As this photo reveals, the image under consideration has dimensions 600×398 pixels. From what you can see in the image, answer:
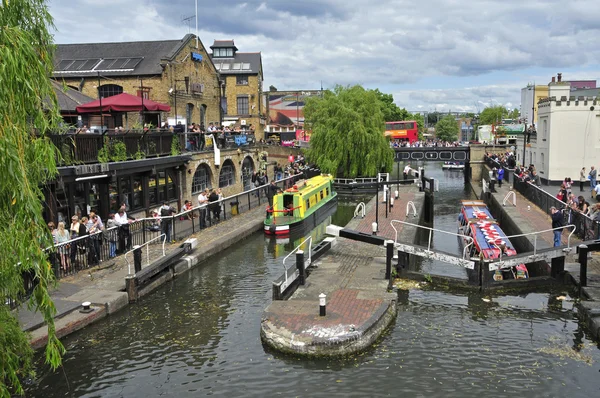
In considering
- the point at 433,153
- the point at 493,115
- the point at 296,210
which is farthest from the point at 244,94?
the point at 493,115

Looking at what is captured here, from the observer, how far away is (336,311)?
11.9m

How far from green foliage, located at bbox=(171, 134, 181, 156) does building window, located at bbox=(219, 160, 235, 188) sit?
718 cm

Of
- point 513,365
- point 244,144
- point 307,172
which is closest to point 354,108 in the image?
point 307,172

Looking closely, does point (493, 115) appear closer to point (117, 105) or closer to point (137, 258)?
point (117, 105)

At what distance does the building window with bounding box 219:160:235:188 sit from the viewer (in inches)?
1240

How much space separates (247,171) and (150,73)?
10112 mm

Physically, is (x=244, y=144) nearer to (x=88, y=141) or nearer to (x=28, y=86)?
(x=88, y=141)

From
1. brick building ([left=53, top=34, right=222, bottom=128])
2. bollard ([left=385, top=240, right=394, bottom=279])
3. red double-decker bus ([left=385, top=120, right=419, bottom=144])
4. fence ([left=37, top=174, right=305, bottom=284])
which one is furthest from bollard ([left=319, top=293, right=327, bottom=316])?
red double-decker bus ([left=385, top=120, right=419, bottom=144])

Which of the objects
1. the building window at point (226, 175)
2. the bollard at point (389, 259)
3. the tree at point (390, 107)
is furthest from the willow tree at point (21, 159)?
the tree at point (390, 107)

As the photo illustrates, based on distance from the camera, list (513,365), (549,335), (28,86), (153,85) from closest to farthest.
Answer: (28,86), (513,365), (549,335), (153,85)

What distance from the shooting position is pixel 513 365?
1023 cm

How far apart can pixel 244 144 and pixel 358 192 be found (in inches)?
436

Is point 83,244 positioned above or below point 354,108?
below

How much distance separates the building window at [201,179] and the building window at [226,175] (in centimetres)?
214
